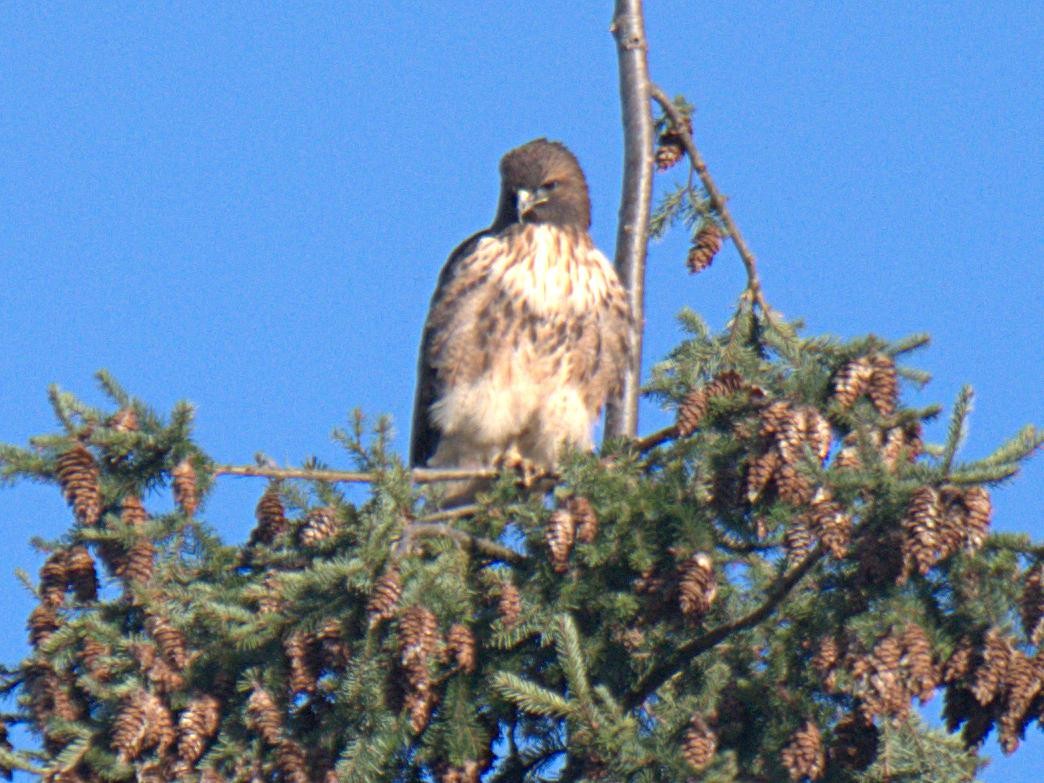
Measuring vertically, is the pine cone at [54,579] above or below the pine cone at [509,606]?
above

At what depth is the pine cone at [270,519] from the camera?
439 centimetres

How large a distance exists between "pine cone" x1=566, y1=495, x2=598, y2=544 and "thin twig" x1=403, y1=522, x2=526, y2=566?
28 cm

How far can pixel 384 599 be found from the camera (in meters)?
3.60

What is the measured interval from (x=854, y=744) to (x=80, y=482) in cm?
188

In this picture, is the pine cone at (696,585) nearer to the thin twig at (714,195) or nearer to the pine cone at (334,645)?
the pine cone at (334,645)

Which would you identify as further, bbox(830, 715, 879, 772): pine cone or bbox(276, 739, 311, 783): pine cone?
bbox(276, 739, 311, 783): pine cone

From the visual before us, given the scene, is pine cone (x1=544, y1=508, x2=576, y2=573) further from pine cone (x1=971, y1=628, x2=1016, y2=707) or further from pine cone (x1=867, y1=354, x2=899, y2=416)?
pine cone (x1=971, y1=628, x2=1016, y2=707)

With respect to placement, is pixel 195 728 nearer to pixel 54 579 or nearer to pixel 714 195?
pixel 54 579

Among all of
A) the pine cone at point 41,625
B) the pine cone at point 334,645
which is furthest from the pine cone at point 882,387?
the pine cone at point 41,625

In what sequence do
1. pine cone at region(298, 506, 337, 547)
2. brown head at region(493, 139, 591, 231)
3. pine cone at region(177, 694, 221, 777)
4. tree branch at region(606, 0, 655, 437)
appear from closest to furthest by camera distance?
pine cone at region(177, 694, 221, 777)
pine cone at region(298, 506, 337, 547)
tree branch at region(606, 0, 655, 437)
brown head at region(493, 139, 591, 231)

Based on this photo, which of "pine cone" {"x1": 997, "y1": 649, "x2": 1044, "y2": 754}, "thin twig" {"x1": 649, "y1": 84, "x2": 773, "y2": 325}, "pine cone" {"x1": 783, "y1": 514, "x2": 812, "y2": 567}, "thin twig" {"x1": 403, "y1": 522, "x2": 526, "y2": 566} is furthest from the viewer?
"thin twig" {"x1": 649, "y1": 84, "x2": 773, "y2": 325}

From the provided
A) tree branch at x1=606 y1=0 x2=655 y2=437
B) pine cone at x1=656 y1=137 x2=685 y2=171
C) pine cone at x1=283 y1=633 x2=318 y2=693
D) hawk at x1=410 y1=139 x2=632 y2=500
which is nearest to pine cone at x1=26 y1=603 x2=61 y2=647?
pine cone at x1=283 y1=633 x2=318 y2=693

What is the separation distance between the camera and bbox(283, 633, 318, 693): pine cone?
12.1ft

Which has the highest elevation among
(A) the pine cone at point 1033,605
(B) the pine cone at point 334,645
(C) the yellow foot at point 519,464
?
(C) the yellow foot at point 519,464
